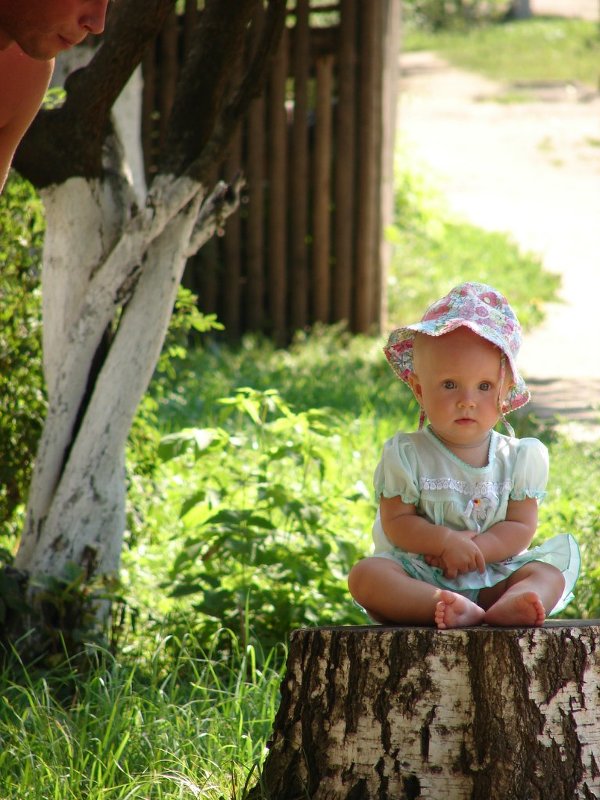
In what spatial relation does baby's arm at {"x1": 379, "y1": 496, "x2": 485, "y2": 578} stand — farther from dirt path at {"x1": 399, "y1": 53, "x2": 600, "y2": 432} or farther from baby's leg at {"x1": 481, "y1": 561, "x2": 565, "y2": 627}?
dirt path at {"x1": 399, "y1": 53, "x2": 600, "y2": 432}

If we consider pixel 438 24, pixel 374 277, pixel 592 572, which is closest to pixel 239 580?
pixel 592 572

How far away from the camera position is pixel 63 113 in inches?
143

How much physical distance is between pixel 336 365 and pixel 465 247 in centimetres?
549

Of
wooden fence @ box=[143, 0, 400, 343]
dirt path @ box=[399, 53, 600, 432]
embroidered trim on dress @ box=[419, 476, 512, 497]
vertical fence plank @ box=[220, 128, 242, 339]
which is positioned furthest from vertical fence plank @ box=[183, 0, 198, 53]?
embroidered trim on dress @ box=[419, 476, 512, 497]

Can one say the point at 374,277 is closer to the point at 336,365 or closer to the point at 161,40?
the point at 336,365

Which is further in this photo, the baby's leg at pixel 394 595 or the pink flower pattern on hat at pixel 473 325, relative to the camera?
the pink flower pattern on hat at pixel 473 325

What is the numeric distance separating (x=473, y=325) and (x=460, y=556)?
1.81ft

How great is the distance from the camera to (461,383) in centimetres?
284

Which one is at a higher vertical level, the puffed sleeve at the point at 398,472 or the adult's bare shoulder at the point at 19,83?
the adult's bare shoulder at the point at 19,83

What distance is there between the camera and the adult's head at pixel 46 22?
2.18 metres

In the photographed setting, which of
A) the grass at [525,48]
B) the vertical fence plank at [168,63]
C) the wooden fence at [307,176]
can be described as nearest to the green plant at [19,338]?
the vertical fence plank at [168,63]

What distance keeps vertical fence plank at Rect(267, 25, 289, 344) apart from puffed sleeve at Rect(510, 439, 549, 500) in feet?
19.3

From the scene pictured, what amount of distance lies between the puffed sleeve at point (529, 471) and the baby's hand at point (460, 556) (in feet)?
0.72

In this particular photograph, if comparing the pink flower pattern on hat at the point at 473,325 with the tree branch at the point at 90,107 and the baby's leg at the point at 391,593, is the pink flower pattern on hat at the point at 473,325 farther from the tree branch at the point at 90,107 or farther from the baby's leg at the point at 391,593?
the tree branch at the point at 90,107
